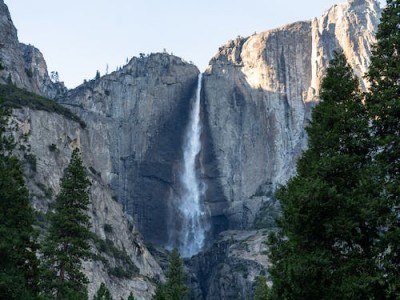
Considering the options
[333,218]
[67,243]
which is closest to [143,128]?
[67,243]

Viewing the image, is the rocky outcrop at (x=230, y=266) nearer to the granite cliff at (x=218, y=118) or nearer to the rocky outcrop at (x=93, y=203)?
the granite cliff at (x=218, y=118)

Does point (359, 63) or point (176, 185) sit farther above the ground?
point (359, 63)

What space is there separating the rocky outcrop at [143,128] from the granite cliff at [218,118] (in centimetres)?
28

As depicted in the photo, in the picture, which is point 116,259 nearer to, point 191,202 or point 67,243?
point 191,202

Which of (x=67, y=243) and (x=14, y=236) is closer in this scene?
(x=14, y=236)

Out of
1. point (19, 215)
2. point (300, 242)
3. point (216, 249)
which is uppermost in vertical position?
point (216, 249)

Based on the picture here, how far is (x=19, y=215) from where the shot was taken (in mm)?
27312

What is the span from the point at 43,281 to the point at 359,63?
453 feet

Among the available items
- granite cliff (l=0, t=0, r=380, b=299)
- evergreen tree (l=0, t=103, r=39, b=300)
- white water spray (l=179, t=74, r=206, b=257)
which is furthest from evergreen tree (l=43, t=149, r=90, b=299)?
white water spray (l=179, t=74, r=206, b=257)

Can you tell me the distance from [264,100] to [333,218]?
138527mm

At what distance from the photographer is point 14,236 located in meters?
25.5

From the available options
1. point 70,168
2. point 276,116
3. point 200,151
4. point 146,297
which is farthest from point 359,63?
point 70,168

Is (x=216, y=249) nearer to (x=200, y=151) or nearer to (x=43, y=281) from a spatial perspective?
(x=200, y=151)

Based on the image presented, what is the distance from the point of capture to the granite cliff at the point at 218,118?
137m
